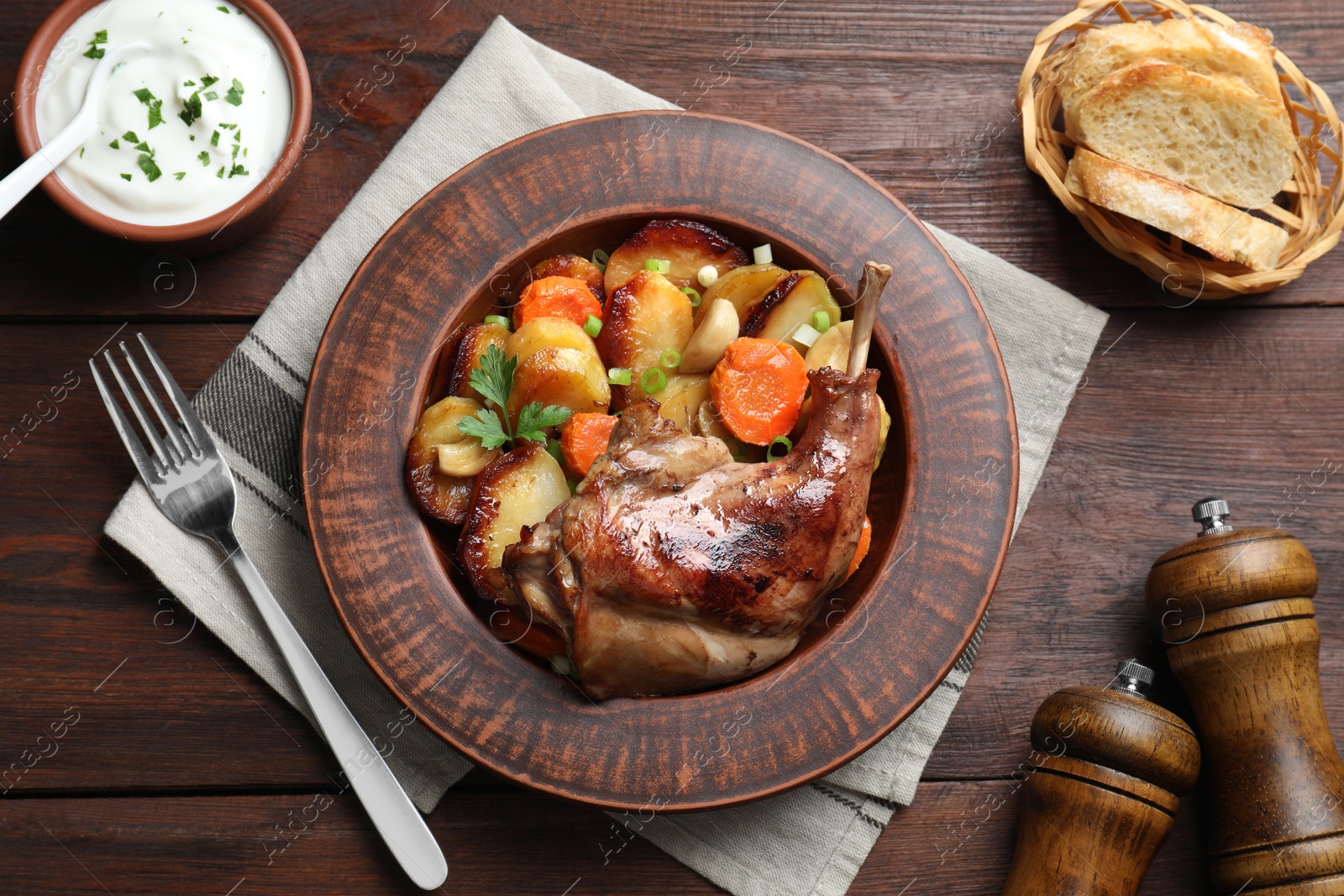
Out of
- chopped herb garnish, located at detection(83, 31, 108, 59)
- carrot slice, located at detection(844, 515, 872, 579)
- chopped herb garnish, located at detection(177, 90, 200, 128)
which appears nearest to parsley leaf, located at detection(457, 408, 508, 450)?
carrot slice, located at detection(844, 515, 872, 579)

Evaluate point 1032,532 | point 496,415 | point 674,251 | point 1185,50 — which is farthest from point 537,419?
point 1185,50

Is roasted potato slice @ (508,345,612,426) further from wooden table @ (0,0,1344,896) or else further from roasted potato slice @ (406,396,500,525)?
wooden table @ (0,0,1344,896)

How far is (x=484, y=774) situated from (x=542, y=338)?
50.6 inches

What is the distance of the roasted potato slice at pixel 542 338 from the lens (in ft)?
7.00

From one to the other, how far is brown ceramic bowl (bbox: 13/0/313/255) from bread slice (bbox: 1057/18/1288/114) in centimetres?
224

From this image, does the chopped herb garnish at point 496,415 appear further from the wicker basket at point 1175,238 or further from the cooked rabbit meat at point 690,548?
the wicker basket at point 1175,238

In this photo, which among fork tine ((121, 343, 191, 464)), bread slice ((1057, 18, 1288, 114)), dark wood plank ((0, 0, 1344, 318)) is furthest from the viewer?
dark wood plank ((0, 0, 1344, 318))

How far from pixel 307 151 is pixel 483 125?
544mm

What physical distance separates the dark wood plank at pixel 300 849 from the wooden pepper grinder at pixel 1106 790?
0.44m

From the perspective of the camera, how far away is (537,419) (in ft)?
6.91

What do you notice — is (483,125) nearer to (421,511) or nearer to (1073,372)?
(421,511)

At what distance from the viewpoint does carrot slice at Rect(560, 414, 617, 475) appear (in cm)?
215

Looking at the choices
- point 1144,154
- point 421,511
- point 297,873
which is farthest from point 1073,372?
point 297,873

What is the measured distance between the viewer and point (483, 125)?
266cm
